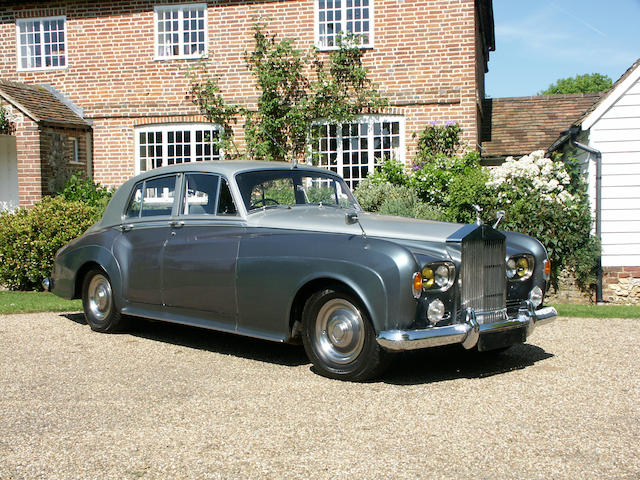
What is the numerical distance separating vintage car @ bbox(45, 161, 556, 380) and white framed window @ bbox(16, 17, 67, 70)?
9.83 metres

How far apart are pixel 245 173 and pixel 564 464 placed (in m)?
3.68

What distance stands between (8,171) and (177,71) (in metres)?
4.73

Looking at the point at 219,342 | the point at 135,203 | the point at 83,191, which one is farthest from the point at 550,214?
the point at 83,191

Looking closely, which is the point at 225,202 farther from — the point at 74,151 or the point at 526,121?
the point at 526,121

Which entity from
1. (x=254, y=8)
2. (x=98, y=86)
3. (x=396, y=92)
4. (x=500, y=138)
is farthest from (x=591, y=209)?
(x=98, y=86)

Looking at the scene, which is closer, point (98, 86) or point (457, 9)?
point (457, 9)

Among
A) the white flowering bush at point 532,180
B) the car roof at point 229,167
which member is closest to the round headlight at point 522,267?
the car roof at point 229,167

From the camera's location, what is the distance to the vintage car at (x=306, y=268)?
501 cm

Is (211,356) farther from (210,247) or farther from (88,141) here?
(88,141)

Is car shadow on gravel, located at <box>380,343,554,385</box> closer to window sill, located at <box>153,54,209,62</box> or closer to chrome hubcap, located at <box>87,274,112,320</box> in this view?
chrome hubcap, located at <box>87,274,112,320</box>

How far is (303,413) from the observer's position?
175 inches

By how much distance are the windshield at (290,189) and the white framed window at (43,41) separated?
36.0 ft

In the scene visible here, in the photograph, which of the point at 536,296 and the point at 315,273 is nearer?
the point at 315,273

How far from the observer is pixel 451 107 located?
538 inches
